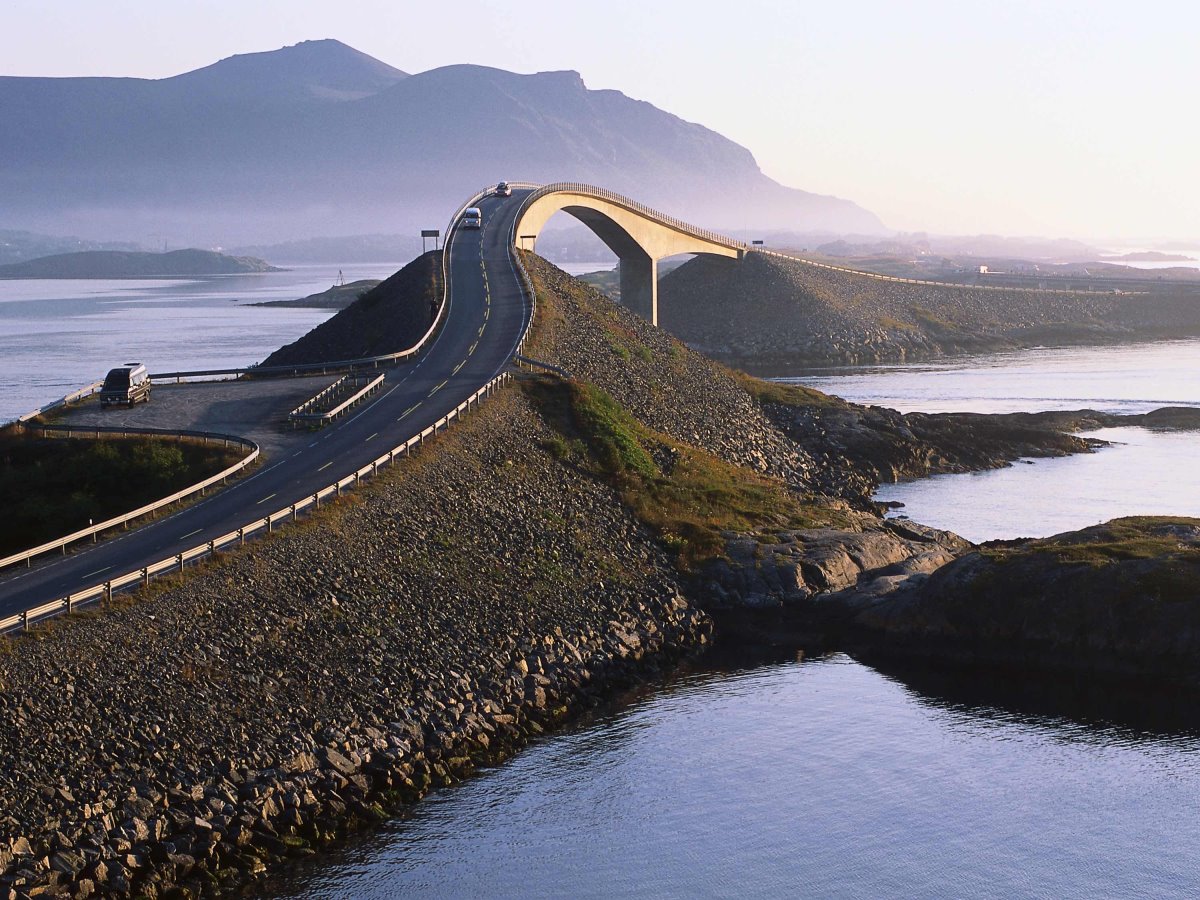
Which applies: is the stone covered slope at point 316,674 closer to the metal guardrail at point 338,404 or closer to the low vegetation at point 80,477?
the metal guardrail at point 338,404

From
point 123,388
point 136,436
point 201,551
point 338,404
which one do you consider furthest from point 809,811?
point 123,388

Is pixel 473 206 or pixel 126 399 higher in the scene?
pixel 473 206

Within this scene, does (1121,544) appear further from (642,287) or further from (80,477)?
(642,287)

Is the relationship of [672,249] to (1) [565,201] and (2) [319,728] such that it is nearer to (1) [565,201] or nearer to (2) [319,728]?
(1) [565,201]

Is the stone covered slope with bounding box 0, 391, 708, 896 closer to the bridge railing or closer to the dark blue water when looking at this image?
the dark blue water

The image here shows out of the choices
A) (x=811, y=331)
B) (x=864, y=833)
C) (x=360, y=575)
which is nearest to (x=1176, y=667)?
(x=864, y=833)

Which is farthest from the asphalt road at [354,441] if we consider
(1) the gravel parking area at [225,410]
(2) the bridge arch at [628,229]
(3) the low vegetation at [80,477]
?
(2) the bridge arch at [628,229]
